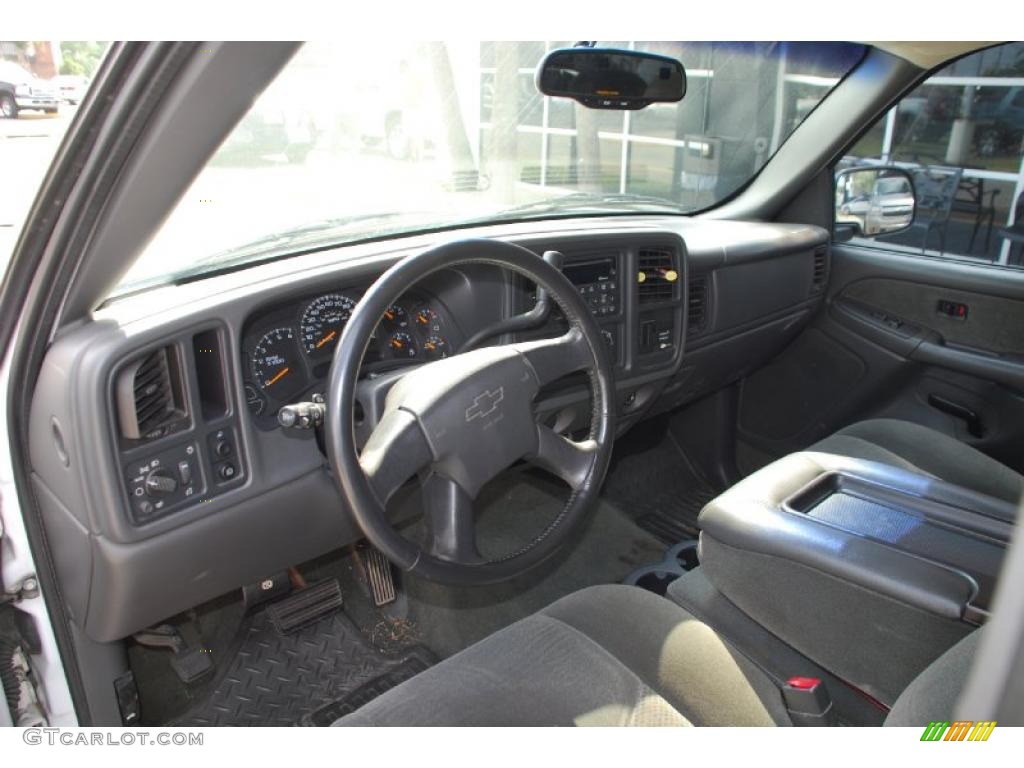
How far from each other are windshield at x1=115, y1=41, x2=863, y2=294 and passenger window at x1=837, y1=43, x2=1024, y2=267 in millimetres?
492

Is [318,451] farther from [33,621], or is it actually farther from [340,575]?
[340,575]

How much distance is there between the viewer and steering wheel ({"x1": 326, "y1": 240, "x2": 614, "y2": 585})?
1.49 m

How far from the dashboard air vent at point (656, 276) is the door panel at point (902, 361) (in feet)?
3.39

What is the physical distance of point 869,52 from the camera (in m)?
2.79

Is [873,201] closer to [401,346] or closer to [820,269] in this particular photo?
[820,269]

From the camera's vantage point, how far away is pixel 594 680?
1503mm

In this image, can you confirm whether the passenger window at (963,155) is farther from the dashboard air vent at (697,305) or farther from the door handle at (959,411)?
the dashboard air vent at (697,305)

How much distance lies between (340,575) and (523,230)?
1210mm

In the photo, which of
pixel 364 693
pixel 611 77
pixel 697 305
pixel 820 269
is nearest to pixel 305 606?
pixel 364 693

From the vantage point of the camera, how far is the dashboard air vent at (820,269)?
3.28m

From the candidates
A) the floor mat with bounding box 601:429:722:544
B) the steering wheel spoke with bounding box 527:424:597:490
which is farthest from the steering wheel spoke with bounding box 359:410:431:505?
the floor mat with bounding box 601:429:722:544

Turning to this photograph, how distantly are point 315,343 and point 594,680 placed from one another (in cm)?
96

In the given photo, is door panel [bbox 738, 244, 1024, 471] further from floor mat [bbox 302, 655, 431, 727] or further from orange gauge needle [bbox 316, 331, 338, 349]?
orange gauge needle [bbox 316, 331, 338, 349]
